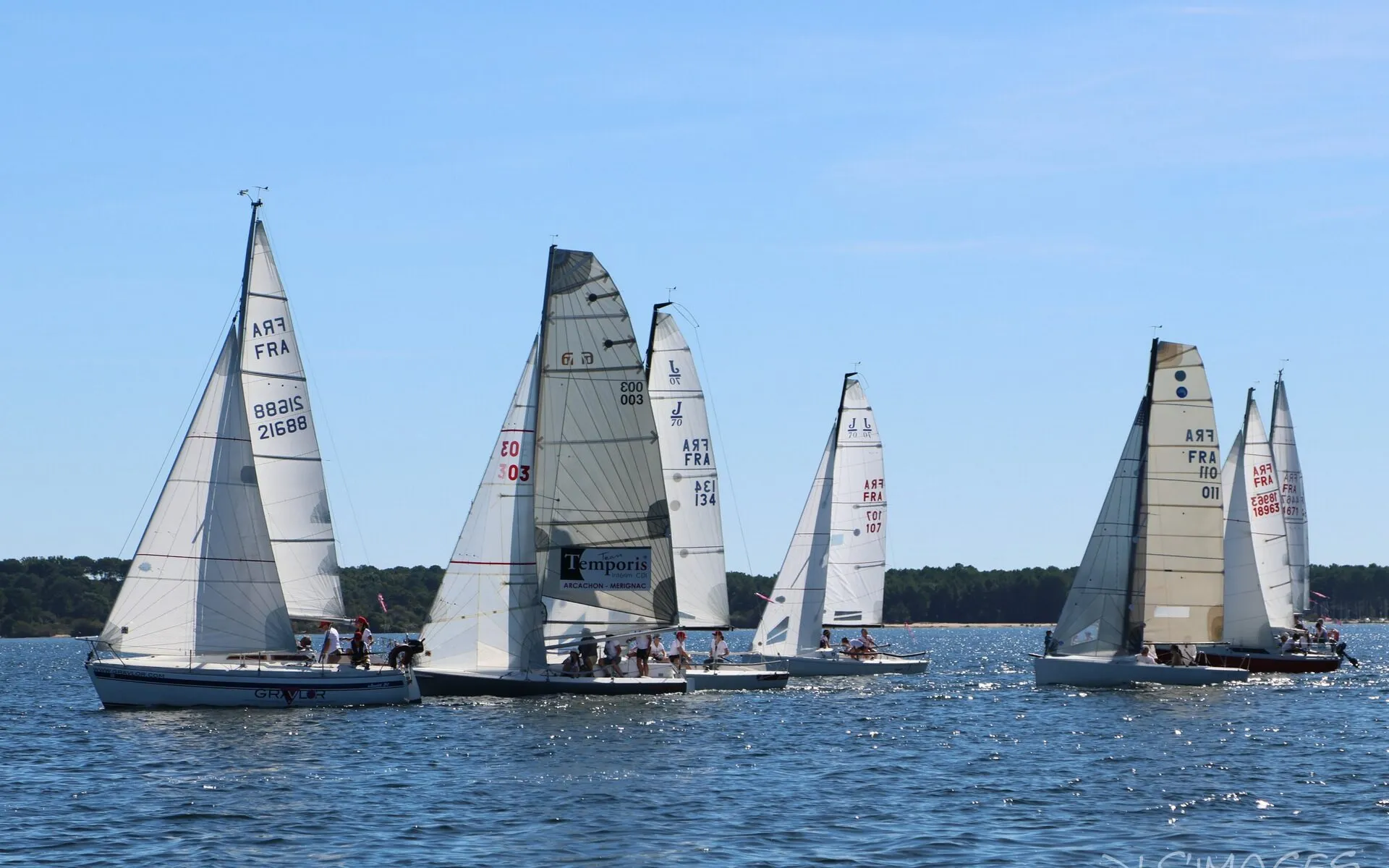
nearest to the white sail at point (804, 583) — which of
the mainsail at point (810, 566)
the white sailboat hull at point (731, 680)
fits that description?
the mainsail at point (810, 566)

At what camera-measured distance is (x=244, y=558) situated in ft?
135

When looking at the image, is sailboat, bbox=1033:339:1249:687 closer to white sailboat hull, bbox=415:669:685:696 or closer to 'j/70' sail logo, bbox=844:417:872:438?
'j/70' sail logo, bbox=844:417:872:438

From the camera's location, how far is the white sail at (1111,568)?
180 ft

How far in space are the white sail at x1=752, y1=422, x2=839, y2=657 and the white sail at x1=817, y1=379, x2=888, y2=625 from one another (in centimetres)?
34

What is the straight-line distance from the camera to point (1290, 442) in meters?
77.5

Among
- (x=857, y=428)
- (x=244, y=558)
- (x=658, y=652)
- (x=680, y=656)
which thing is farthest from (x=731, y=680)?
(x=244, y=558)

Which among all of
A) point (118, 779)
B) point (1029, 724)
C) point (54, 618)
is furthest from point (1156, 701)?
point (54, 618)

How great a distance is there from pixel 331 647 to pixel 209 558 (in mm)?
4324

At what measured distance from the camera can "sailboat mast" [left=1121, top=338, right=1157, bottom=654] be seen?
179ft

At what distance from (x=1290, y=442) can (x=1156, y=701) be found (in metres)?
32.2

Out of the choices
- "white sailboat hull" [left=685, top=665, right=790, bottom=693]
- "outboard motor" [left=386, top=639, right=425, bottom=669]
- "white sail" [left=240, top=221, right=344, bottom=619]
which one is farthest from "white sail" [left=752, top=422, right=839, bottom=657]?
"white sail" [left=240, top=221, right=344, bottom=619]

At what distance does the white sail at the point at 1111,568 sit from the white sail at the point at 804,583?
9.15m

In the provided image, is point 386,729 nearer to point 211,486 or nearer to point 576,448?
point 211,486

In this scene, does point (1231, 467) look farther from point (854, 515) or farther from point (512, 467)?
point (512, 467)
